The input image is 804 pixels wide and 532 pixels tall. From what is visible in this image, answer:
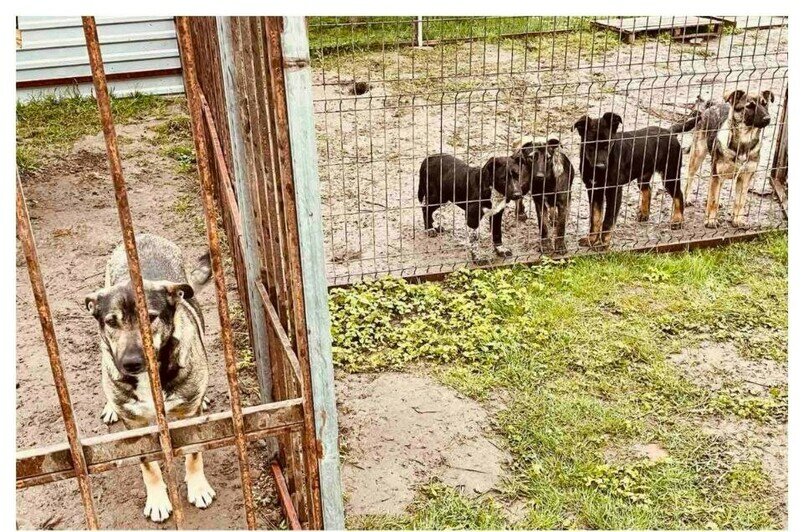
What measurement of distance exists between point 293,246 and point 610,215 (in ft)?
15.4

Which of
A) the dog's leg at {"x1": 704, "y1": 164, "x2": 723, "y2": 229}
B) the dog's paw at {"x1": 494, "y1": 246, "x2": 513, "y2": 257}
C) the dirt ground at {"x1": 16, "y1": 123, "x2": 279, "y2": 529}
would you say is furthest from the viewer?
the dog's leg at {"x1": 704, "y1": 164, "x2": 723, "y2": 229}

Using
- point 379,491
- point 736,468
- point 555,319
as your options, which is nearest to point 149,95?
point 555,319

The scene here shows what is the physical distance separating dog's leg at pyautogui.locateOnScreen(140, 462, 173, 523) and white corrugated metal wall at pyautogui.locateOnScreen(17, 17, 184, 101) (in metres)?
7.81

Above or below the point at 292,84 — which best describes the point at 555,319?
below

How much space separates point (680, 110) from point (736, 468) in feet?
22.0

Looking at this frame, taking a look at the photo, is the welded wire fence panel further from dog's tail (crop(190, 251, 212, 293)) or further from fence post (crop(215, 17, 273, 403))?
fence post (crop(215, 17, 273, 403))

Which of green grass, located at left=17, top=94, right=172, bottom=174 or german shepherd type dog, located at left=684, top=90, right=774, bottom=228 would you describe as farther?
green grass, located at left=17, top=94, right=172, bottom=174

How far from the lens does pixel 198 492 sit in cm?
389

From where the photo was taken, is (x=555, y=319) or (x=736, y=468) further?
(x=555, y=319)

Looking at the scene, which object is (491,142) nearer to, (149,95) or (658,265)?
(658,265)

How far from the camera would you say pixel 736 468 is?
4.16m

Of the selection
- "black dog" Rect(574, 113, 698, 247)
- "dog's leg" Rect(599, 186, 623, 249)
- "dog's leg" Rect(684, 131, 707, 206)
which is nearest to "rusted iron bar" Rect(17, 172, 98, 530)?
"black dog" Rect(574, 113, 698, 247)

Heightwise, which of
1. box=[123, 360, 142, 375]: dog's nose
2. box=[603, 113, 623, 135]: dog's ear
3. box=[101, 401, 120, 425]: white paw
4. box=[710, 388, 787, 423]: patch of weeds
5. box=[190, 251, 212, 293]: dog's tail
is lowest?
box=[710, 388, 787, 423]: patch of weeds

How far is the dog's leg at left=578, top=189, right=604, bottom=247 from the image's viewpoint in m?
6.56
